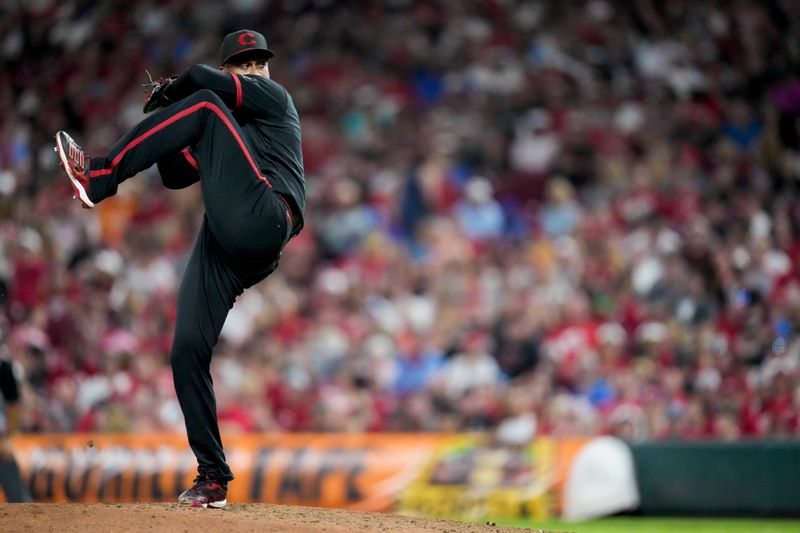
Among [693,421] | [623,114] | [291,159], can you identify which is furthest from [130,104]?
[291,159]

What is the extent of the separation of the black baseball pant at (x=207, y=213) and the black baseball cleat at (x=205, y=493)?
12 centimetres

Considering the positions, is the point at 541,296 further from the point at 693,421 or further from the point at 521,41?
the point at 521,41

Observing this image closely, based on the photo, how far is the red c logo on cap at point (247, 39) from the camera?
17.8ft

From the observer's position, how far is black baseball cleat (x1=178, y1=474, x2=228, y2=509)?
539 centimetres

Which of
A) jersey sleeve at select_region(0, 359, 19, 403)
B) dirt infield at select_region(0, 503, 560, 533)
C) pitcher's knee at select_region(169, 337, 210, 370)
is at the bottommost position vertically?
dirt infield at select_region(0, 503, 560, 533)

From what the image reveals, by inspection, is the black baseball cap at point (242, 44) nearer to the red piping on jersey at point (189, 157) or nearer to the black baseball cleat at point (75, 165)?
the red piping on jersey at point (189, 157)

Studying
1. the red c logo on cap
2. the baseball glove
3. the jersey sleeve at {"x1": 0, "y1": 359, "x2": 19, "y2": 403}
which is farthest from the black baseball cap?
the jersey sleeve at {"x1": 0, "y1": 359, "x2": 19, "y2": 403}

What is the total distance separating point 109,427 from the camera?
11734 mm

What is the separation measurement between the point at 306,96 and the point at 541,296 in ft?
16.3

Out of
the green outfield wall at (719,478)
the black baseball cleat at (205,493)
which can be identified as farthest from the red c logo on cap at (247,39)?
the green outfield wall at (719,478)

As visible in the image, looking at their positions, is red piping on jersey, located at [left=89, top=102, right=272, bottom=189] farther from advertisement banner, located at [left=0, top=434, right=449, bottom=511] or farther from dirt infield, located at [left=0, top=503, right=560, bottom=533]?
advertisement banner, located at [left=0, top=434, right=449, bottom=511]

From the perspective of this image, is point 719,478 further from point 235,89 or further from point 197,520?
point 235,89

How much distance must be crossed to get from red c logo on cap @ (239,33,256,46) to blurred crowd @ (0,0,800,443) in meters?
5.67

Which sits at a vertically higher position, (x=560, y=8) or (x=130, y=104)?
(x=560, y=8)
